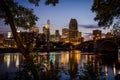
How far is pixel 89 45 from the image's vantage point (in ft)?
609

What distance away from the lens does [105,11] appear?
1507cm

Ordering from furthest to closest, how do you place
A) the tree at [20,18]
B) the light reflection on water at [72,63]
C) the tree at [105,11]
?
the light reflection on water at [72,63]
the tree at [105,11]
the tree at [20,18]

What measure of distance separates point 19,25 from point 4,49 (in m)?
177

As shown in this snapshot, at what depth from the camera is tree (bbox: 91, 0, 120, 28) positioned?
1478cm

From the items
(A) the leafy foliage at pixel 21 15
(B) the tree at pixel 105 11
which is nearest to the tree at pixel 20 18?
(A) the leafy foliage at pixel 21 15

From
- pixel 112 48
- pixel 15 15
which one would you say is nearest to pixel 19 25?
pixel 15 15

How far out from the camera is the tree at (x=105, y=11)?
14782 mm

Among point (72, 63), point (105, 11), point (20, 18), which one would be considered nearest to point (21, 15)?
point (20, 18)

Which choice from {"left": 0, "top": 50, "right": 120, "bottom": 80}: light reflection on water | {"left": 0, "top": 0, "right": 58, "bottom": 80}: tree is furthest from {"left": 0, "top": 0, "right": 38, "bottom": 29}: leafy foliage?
{"left": 0, "top": 50, "right": 120, "bottom": 80}: light reflection on water

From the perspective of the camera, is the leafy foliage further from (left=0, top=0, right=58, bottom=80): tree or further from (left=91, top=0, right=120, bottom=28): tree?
(left=91, top=0, right=120, bottom=28): tree

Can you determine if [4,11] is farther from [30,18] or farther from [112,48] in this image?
[112,48]

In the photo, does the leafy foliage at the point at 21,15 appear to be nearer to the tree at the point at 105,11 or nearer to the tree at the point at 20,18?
the tree at the point at 20,18

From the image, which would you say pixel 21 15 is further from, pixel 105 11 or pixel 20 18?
pixel 105 11

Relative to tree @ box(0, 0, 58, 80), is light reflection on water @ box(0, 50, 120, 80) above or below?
below
